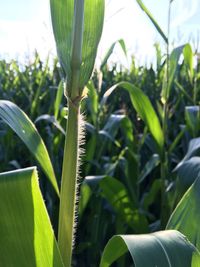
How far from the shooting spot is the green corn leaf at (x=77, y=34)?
42 cm

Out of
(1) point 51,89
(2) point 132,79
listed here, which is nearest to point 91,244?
(1) point 51,89

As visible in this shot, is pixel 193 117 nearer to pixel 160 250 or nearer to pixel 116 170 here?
pixel 116 170

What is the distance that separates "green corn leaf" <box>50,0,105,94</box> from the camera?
0.42m

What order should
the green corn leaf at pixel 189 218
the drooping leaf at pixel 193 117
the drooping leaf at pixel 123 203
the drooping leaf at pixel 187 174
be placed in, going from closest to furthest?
the green corn leaf at pixel 189 218
the drooping leaf at pixel 187 174
the drooping leaf at pixel 123 203
the drooping leaf at pixel 193 117

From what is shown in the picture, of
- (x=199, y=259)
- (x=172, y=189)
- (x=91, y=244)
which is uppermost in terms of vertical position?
(x=199, y=259)

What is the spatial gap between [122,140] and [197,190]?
1651 millimetres

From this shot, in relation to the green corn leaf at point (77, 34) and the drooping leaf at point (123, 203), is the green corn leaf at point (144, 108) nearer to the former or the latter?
the drooping leaf at point (123, 203)

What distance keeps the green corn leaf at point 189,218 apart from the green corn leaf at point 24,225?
14 cm

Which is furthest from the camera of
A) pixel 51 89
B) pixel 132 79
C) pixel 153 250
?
pixel 132 79

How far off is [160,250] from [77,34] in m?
0.19

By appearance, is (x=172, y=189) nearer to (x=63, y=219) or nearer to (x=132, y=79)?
(x=63, y=219)

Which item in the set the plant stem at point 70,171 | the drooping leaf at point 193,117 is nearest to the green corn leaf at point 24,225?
the plant stem at point 70,171

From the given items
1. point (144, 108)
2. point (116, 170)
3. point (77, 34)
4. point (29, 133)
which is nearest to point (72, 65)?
point (77, 34)

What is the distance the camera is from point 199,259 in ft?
1.24
